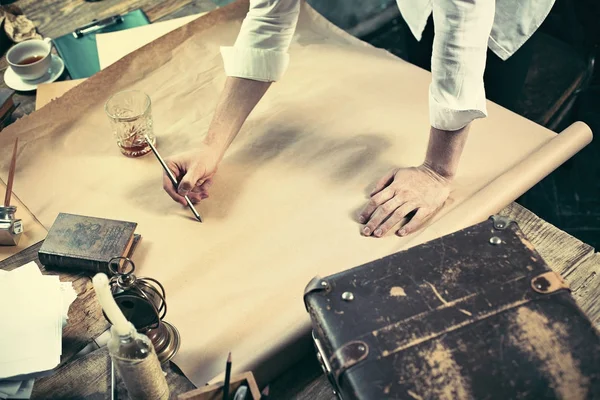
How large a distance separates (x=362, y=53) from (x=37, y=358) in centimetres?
127

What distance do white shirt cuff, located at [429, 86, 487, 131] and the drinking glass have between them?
0.71m

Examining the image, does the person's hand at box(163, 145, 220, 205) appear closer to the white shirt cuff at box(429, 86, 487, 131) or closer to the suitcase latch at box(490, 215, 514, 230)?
the white shirt cuff at box(429, 86, 487, 131)

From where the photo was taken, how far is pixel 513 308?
90 centimetres

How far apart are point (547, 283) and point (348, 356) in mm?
313

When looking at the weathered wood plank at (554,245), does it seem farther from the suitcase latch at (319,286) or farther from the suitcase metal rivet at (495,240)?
the suitcase latch at (319,286)

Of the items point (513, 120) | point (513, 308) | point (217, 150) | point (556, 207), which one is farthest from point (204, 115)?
point (556, 207)

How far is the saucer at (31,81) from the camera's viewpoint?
1.76 m

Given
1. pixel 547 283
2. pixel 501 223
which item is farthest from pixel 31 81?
pixel 547 283

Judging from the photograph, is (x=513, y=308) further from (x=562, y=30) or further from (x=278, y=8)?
(x=562, y=30)

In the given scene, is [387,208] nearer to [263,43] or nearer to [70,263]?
[263,43]

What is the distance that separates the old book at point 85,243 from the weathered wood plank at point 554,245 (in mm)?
820

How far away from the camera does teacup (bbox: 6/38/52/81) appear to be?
174 centimetres

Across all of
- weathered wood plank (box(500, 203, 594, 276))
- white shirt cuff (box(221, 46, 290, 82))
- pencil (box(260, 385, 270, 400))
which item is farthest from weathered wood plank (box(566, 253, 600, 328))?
white shirt cuff (box(221, 46, 290, 82))

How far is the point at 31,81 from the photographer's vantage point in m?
1.77
